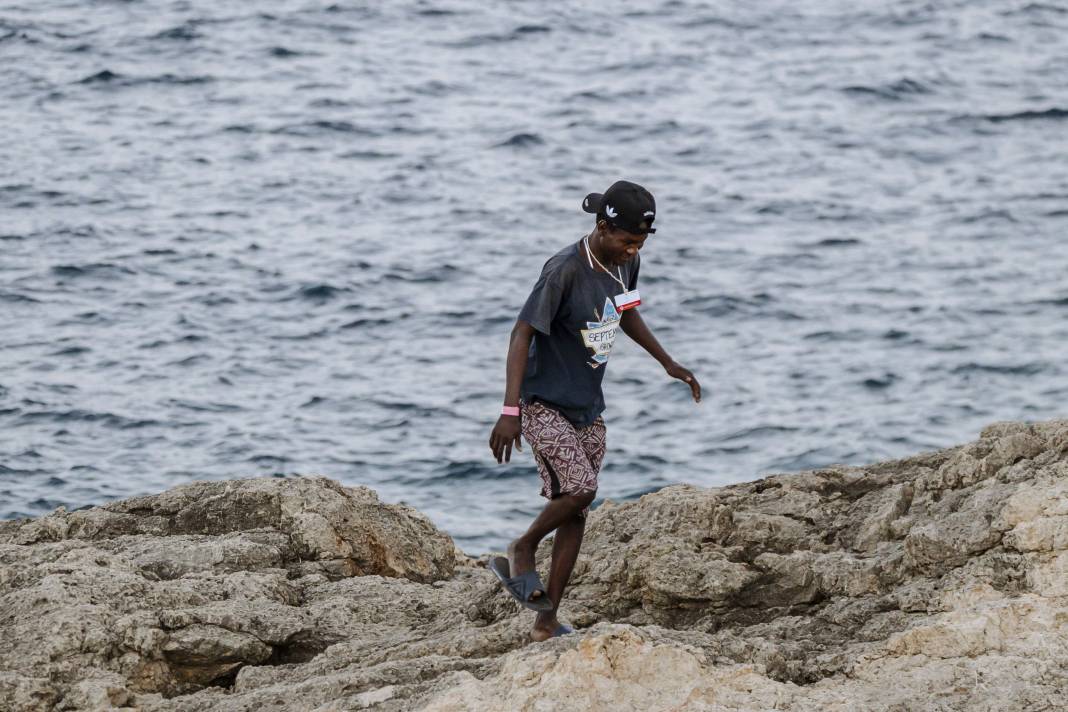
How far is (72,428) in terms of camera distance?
48.4 feet

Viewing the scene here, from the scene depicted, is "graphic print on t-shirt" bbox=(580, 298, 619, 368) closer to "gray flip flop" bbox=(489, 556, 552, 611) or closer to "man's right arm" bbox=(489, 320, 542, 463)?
"man's right arm" bbox=(489, 320, 542, 463)

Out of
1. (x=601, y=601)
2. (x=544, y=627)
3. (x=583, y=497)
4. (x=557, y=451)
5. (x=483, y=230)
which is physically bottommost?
(x=483, y=230)

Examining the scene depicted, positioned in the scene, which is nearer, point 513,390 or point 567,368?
point 513,390

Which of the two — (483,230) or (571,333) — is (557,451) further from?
(483,230)

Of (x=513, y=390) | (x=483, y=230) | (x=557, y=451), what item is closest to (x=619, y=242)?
(x=513, y=390)

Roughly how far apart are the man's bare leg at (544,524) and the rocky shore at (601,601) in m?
0.26

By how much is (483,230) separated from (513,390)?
45.7ft

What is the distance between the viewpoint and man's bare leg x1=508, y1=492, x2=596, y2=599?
636 cm

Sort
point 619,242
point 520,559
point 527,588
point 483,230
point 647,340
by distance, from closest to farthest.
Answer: point 619,242, point 527,588, point 520,559, point 647,340, point 483,230

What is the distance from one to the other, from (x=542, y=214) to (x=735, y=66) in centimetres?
824

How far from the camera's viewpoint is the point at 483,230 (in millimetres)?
20000

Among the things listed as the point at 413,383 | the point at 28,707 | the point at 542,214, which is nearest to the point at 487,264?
the point at 542,214

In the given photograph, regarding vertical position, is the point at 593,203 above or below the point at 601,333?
above

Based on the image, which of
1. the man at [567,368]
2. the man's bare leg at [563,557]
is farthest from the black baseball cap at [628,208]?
the man's bare leg at [563,557]
